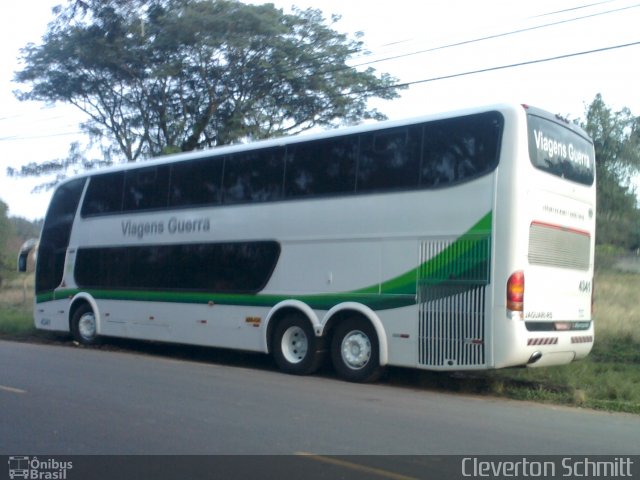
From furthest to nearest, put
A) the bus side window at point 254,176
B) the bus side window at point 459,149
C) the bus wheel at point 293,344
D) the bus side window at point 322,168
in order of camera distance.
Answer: the bus side window at point 254,176
the bus wheel at point 293,344
the bus side window at point 322,168
the bus side window at point 459,149

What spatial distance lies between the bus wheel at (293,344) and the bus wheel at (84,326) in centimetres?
604

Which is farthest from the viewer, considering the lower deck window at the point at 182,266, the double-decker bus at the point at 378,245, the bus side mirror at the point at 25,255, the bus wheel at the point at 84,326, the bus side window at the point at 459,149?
the bus side mirror at the point at 25,255

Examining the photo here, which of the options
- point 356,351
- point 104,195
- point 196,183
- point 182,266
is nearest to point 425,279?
point 356,351

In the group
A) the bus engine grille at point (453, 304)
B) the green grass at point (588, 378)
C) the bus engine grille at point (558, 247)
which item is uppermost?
the bus engine grille at point (558, 247)

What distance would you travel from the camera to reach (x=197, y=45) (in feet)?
84.4

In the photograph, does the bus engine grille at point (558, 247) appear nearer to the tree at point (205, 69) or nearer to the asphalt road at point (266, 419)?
the asphalt road at point (266, 419)

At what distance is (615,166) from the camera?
69.0 feet

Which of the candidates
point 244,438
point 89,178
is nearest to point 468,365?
point 244,438

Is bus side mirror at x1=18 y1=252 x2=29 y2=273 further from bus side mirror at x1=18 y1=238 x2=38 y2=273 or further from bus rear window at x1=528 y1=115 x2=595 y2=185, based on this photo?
bus rear window at x1=528 y1=115 x2=595 y2=185

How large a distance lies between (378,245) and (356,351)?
184cm

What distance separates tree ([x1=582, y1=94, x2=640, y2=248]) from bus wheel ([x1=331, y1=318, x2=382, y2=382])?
10.6 metres

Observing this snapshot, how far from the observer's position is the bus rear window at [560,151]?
11.6 metres

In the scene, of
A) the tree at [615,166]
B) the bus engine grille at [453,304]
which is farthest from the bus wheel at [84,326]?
the tree at [615,166]

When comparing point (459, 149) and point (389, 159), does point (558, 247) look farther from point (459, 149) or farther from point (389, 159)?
point (389, 159)
